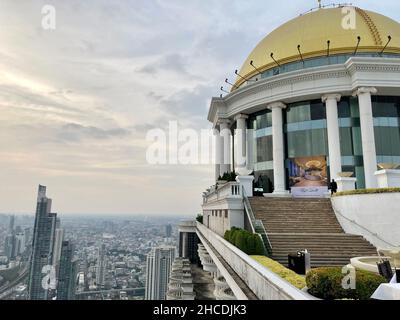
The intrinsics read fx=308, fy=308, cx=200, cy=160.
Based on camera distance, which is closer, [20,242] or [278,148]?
[20,242]

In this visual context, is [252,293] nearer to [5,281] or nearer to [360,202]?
[5,281]

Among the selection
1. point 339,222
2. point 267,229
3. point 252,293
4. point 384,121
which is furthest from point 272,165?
point 252,293

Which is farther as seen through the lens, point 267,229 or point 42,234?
point 42,234

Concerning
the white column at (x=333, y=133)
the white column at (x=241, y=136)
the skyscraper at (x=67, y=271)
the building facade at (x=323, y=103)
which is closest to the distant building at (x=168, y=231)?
the white column at (x=241, y=136)

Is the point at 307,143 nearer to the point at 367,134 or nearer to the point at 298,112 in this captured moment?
the point at 298,112

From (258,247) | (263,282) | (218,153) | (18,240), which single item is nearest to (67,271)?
(18,240)

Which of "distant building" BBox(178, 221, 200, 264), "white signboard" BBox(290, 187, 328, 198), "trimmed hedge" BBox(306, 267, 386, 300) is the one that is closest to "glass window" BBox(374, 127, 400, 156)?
"white signboard" BBox(290, 187, 328, 198)

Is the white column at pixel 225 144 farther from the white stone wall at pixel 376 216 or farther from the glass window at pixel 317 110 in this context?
the white stone wall at pixel 376 216
